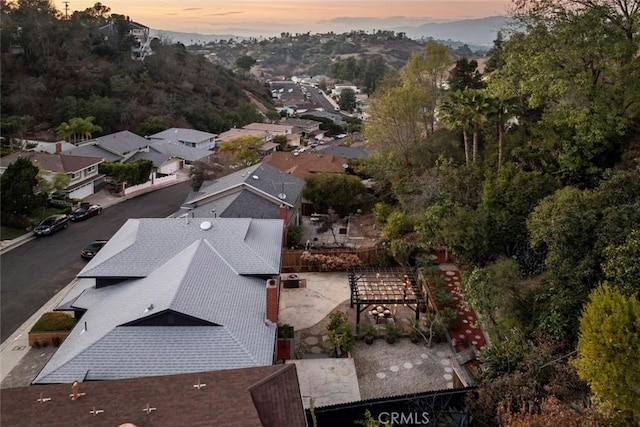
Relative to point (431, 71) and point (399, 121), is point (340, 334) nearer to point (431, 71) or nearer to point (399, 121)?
point (399, 121)

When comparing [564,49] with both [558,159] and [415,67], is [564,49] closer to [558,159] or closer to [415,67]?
[558,159]

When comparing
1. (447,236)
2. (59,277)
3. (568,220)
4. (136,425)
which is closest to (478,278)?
(568,220)

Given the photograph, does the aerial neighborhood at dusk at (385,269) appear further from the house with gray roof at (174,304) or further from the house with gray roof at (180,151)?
the house with gray roof at (180,151)

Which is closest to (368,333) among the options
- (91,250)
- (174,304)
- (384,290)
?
(384,290)

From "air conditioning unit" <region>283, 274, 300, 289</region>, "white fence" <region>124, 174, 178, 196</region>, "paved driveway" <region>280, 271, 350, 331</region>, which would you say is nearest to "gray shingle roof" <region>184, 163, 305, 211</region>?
"air conditioning unit" <region>283, 274, 300, 289</region>

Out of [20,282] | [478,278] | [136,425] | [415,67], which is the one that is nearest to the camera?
[136,425]
